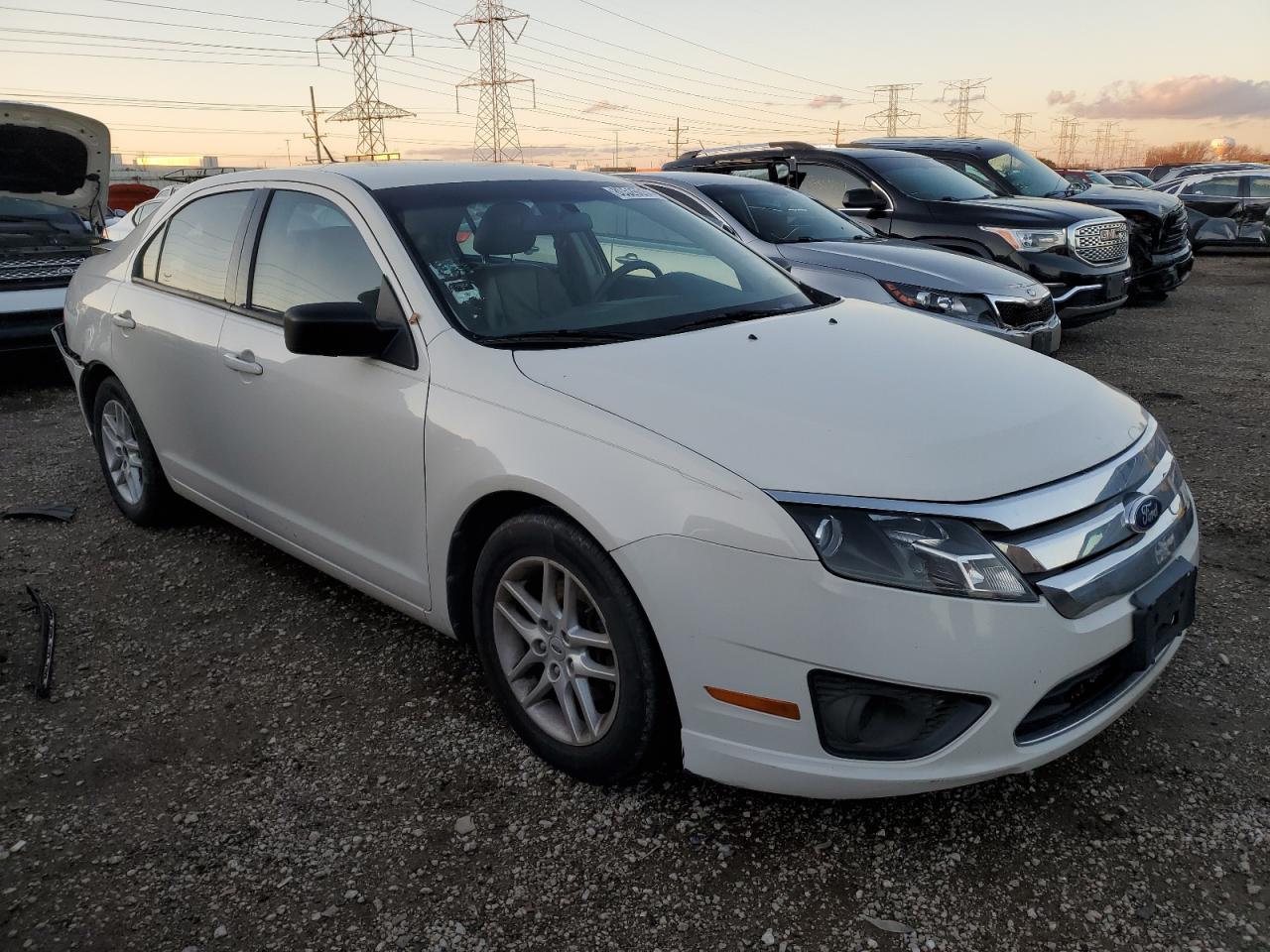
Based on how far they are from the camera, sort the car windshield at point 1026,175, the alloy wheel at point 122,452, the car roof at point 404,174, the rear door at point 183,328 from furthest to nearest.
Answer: the car windshield at point 1026,175, the alloy wheel at point 122,452, the rear door at point 183,328, the car roof at point 404,174

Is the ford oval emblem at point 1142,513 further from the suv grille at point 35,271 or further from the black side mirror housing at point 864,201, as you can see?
the suv grille at point 35,271

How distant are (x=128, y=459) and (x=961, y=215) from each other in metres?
6.88

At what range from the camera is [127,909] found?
2248mm

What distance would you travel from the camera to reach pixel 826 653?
204cm

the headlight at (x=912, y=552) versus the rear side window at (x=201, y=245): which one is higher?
the rear side window at (x=201, y=245)

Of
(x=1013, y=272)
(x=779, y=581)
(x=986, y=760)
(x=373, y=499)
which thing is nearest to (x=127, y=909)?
(x=373, y=499)

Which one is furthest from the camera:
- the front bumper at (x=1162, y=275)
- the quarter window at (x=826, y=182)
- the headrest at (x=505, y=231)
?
the front bumper at (x=1162, y=275)

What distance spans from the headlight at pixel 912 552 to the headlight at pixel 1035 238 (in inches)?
281

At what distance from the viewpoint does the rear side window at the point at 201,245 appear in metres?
3.69

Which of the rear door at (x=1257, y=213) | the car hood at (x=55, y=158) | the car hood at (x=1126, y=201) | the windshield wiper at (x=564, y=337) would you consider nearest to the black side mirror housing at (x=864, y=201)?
the car hood at (x=1126, y=201)

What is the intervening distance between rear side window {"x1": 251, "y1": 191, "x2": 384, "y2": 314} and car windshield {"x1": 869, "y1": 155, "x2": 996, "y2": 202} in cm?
653

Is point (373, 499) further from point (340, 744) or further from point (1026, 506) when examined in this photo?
point (1026, 506)

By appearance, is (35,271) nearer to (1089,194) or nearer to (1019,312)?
(1019,312)

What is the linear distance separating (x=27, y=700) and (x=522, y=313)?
2046 millimetres
